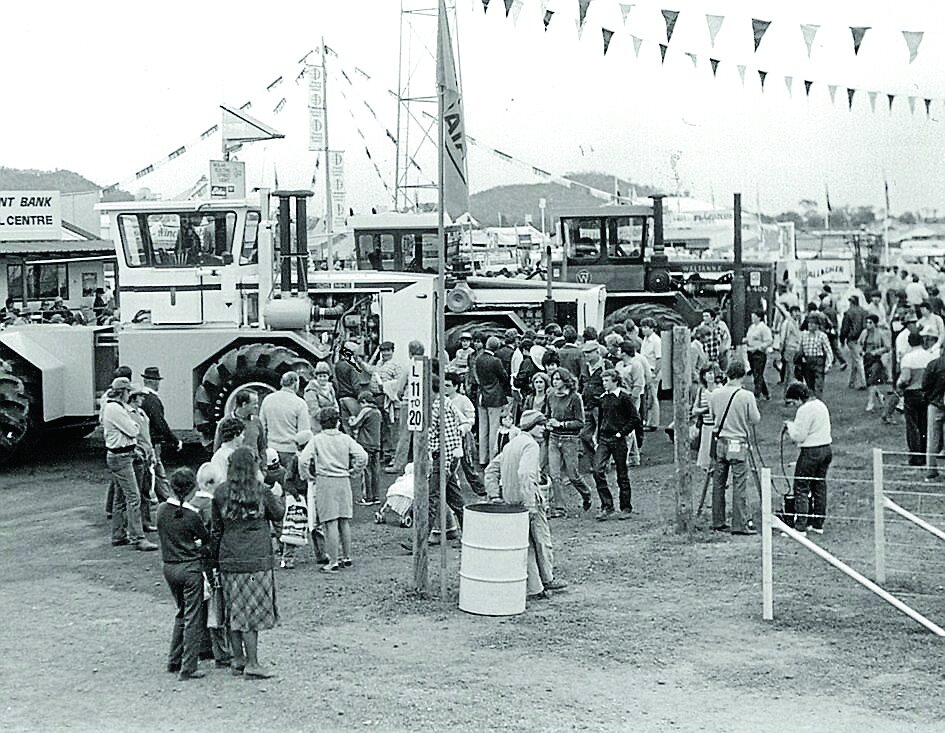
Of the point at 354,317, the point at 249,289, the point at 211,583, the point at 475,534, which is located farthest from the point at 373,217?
the point at 211,583

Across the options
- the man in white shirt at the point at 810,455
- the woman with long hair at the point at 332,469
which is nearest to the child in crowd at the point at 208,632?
the woman with long hair at the point at 332,469

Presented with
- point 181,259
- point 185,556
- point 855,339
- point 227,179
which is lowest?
point 185,556

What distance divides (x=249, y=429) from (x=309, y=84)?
20.5m

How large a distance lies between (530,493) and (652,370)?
8.52 m

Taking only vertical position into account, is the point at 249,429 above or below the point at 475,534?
above

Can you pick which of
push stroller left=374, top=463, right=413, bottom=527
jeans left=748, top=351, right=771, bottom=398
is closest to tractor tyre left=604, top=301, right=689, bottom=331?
jeans left=748, top=351, right=771, bottom=398

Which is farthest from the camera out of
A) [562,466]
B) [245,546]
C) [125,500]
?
[562,466]

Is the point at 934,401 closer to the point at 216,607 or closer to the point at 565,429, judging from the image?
the point at 565,429

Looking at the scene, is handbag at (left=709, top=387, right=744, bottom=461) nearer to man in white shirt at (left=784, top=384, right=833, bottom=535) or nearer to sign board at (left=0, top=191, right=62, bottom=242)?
man in white shirt at (left=784, top=384, right=833, bottom=535)

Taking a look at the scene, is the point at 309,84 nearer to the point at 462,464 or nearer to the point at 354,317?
the point at 354,317

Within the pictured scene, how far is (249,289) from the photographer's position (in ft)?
54.0

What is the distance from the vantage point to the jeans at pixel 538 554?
9.96 m

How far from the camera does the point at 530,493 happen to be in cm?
992

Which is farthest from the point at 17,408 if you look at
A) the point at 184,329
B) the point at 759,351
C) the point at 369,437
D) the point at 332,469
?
the point at 759,351
